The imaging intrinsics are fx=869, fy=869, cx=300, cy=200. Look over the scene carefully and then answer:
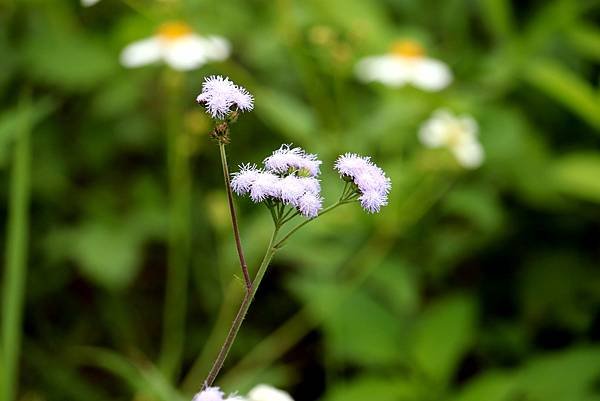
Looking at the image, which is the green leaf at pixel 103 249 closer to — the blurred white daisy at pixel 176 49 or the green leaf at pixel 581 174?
the blurred white daisy at pixel 176 49

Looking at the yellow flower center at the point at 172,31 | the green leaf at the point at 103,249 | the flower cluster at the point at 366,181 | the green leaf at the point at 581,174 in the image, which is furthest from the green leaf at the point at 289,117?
the flower cluster at the point at 366,181

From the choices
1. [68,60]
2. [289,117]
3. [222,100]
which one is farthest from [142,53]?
[222,100]

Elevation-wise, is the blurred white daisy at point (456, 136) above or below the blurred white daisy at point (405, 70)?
below

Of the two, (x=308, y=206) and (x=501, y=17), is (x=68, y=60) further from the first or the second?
(x=308, y=206)

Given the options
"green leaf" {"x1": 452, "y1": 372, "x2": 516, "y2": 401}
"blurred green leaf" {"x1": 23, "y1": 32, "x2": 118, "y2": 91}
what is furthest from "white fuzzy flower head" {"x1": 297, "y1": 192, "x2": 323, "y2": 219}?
"blurred green leaf" {"x1": 23, "y1": 32, "x2": 118, "y2": 91}

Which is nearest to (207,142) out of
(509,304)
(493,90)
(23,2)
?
(23,2)

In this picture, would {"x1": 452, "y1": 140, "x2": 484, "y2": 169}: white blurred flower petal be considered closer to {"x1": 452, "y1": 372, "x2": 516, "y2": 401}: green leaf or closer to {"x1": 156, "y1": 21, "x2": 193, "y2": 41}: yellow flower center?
{"x1": 452, "y1": 372, "x2": 516, "y2": 401}: green leaf

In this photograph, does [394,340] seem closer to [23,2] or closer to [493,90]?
[493,90]

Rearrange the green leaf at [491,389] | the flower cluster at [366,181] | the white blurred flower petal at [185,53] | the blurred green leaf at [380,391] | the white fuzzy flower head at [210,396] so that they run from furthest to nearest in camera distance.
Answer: the white blurred flower petal at [185,53] → the blurred green leaf at [380,391] → the green leaf at [491,389] → the flower cluster at [366,181] → the white fuzzy flower head at [210,396]
